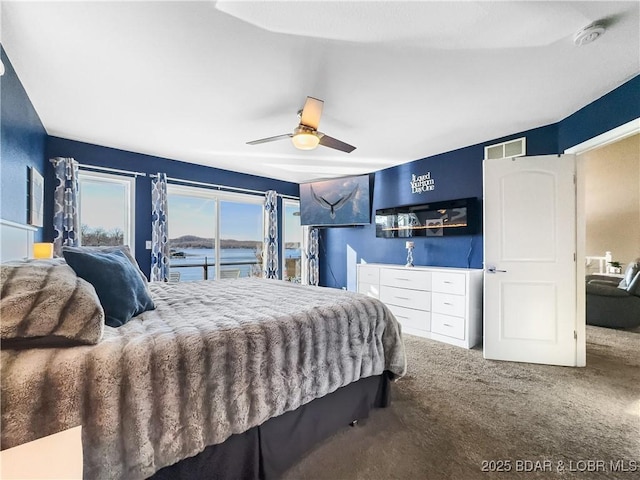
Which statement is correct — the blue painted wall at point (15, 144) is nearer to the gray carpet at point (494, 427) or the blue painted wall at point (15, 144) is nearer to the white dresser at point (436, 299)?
the gray carpet at point (494, 427)

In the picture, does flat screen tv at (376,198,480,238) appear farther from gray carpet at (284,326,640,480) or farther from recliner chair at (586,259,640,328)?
recliner chair at (586,259,640,328)

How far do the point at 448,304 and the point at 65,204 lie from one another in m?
4.99

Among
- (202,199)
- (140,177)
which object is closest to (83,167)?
(140,177)

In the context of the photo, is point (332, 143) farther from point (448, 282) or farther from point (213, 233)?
point (213, 233)

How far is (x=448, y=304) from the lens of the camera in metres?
3.52

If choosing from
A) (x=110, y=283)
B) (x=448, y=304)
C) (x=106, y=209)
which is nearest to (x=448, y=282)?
(x=448, y=304)

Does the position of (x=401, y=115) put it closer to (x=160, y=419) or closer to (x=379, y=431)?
(x=379, y=431)

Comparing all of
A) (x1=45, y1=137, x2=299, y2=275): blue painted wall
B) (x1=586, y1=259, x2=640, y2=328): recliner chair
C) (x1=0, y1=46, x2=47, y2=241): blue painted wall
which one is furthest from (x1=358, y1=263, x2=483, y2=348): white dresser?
(x1=0, y1=46, x2=47, y2=241): blue painted wall

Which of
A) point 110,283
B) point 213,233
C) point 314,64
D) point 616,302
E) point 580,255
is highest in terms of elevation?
point 314,64

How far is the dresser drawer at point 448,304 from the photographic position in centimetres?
338

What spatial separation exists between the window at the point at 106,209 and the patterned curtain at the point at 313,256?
3.23 metres

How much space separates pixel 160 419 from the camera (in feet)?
3.59

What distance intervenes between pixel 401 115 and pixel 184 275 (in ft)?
13.8

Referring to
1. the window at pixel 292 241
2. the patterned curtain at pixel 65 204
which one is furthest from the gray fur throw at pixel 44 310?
the window at pixel 292 241
